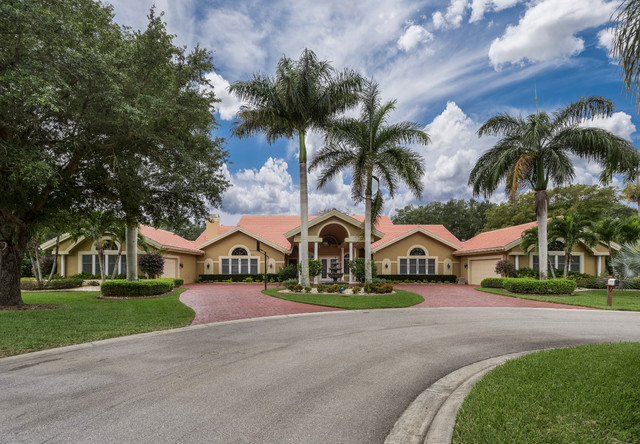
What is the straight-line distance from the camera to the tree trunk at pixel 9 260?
1192 cm

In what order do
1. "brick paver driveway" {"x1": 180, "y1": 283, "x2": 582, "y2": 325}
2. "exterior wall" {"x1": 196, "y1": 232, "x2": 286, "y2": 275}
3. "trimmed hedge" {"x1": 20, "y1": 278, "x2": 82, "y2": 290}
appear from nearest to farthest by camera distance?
"brick paver driveway" {"x1": 180, "y1": 283, "x2": 582, "y2": 325}, "trimmed hedge" {"x1": 20, "y1": 278, "x2": 82, "y2": 290}, "exterior wall" {"x1": 196, "y1": 232, "x2": 286, "y2": 275}

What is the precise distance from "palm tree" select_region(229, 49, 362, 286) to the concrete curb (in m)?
14.0

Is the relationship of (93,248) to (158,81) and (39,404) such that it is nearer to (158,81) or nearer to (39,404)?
(158,81)

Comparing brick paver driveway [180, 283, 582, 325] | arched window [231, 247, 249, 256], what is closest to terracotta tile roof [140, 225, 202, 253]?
arched window [231, 247, 249, 256]

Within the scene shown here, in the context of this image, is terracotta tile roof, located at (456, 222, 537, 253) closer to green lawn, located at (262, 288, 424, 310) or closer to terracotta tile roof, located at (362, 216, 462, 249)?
terracotta tile roof, located at (362, 216, 462, 249)

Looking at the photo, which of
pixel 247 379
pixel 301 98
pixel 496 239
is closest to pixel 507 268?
pixel 496 239

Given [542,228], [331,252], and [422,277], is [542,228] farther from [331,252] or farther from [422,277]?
[331,252]

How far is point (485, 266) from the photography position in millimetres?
26938

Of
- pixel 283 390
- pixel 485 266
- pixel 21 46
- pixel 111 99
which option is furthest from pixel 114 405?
pixel 485 266

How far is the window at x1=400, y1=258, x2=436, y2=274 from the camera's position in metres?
29.0

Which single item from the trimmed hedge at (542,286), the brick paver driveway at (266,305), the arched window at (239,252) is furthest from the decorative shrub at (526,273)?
the arched window at (239,252)

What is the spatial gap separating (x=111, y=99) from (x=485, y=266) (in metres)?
26.2

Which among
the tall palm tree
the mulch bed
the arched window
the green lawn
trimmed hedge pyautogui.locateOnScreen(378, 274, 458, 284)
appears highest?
the tall palm tree

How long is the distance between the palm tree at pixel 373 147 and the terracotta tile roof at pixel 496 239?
430 inches
